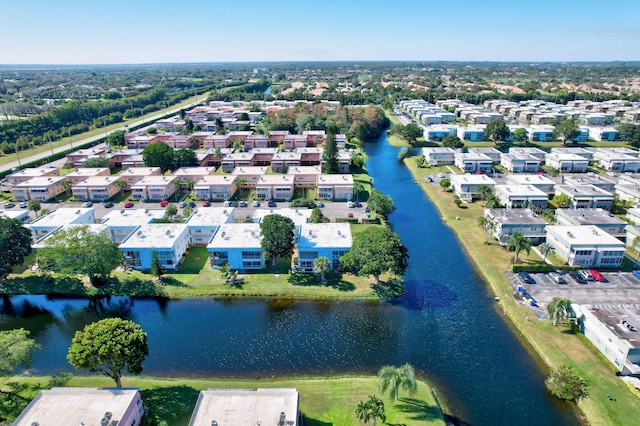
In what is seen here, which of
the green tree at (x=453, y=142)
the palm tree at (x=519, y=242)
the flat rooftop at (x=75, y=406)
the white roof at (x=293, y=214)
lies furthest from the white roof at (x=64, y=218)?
the green tree at (x=453, y=142)

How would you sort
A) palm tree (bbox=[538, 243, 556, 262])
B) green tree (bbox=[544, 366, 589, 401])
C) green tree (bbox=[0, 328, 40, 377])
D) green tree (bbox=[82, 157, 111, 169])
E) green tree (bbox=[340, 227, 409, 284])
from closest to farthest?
1. green tree (bbox=[0, 328, 40, 377])
2. green tree (bbox=[544, 366, 589, 401])
3. green tree (bbox=[340, 227, 409, 284])
4. palm tree (bbox=[538, 243, 556, 262])
5. green tree (bbox=[82, 157, 111, 169])

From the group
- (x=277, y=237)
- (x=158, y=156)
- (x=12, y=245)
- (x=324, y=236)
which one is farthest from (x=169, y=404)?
(x=158, y=156)

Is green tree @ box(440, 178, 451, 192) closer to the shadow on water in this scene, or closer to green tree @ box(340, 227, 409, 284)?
the shadow on water

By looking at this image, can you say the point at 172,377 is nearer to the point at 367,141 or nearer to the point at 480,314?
the point at 480,314

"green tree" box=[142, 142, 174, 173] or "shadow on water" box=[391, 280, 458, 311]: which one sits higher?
"green tree" box=[142, 142, 174, 173]

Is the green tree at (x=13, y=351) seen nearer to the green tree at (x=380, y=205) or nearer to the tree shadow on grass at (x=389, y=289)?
the tree shadow on grass at (x=389, y=289)

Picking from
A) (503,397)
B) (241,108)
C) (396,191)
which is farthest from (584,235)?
(241,108)

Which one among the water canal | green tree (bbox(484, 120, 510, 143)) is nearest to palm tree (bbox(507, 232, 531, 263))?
the water canal
